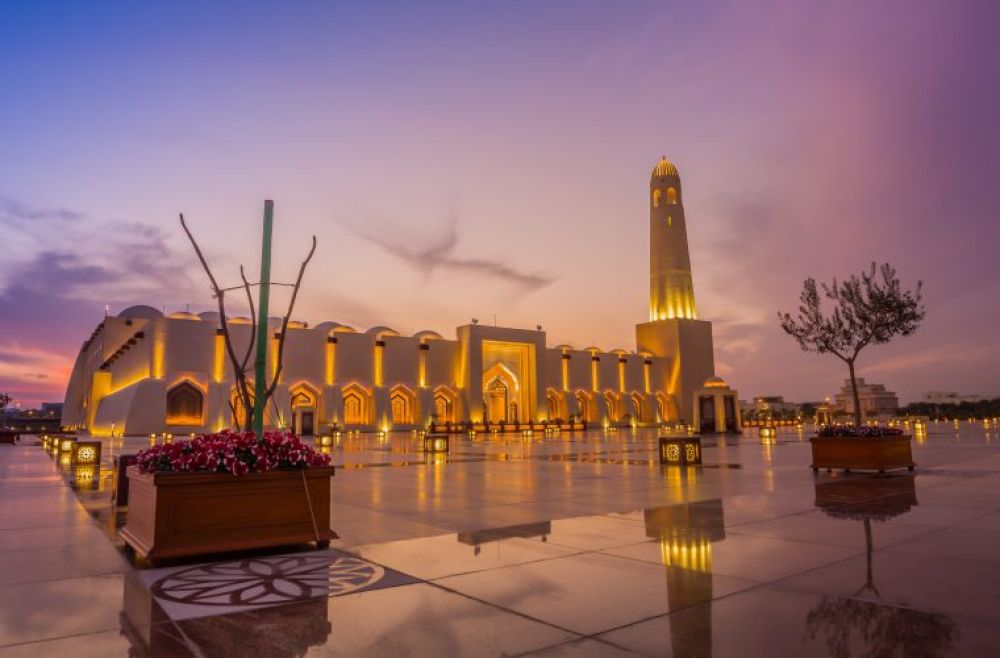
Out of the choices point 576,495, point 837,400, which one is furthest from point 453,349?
point 837,400

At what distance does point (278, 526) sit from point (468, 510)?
3059mm

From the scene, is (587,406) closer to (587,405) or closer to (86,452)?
(587,405)

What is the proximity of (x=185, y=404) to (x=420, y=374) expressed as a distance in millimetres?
19650

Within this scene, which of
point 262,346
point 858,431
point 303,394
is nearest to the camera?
point 262,346

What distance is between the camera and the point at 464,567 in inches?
203

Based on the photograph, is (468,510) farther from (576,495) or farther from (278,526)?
(278,526)

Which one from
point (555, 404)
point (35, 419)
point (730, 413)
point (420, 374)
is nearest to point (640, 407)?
point (555, 404)

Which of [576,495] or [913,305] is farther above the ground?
[913,305]

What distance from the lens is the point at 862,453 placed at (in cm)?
1258

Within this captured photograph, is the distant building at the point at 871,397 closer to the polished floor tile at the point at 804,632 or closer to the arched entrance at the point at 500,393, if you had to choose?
the arched entrance at the point at 500,393

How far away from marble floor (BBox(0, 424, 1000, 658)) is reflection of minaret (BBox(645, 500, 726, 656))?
2 cm

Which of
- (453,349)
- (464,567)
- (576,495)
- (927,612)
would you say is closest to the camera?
(927,612)

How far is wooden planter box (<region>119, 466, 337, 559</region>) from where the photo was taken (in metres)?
5.38

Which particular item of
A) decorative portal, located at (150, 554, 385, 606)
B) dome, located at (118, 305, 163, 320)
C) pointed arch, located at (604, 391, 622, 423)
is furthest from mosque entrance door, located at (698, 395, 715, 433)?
dome, located at (118, 305, 163, 320)
